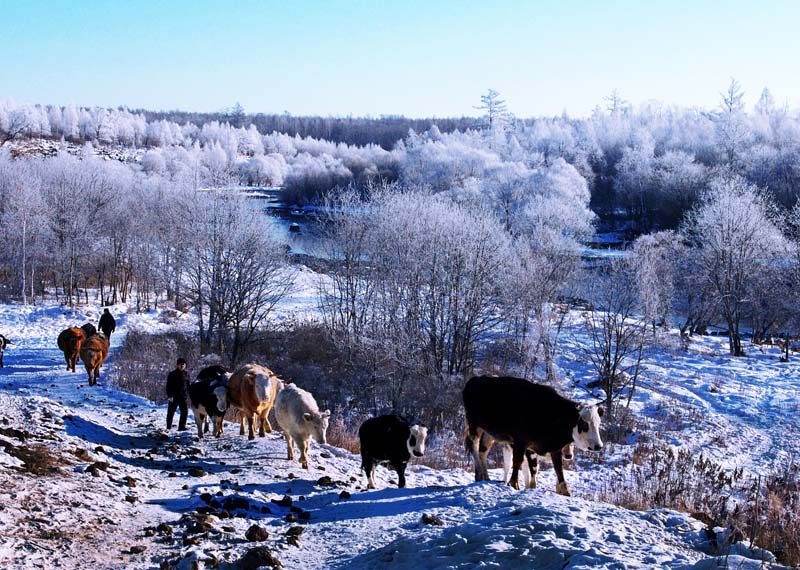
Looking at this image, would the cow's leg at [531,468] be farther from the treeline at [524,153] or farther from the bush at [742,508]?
the treeline at [524,153]

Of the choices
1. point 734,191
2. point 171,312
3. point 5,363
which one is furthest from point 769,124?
point 5,363

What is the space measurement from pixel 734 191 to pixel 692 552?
4703 centimetres

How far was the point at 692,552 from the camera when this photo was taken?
6297 mm

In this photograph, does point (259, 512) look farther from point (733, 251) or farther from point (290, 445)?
→ point (733, 251)

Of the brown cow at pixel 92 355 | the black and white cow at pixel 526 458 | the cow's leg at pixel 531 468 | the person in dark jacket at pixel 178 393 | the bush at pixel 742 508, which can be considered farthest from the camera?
the brown cow at pixel 92 355

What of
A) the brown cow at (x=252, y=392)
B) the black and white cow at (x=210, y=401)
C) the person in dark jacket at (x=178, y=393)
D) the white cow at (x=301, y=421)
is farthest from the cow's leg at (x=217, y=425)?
the white cow at (x=301, y=421)

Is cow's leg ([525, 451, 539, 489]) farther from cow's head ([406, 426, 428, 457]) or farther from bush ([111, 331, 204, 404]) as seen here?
bush ([111, 331, 204, 404])

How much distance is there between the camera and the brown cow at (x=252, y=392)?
11.9m

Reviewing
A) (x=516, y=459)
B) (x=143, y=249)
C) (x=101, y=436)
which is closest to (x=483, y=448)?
(x=516, y=459)

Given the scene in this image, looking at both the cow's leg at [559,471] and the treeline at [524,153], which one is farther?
the treeline at [524,153]

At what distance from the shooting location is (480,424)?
9695 mm

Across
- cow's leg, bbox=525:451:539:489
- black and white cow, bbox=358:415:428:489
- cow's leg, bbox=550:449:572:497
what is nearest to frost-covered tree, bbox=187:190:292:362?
black and white cow, bbox=358:415:428:489

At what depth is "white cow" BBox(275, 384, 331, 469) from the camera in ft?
35.1

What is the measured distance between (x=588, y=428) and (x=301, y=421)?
435 centimetres
